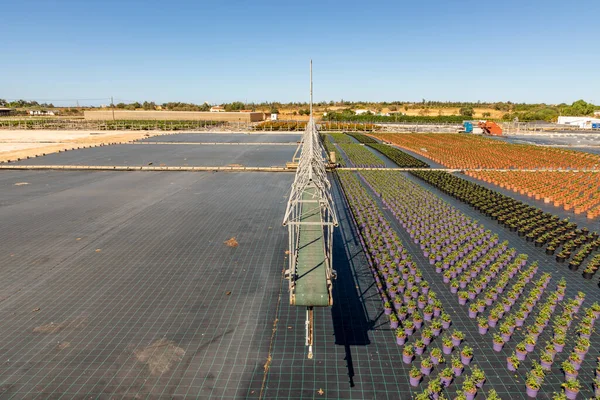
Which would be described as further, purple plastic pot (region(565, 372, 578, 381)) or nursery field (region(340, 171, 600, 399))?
nursery field (region(340, 171, 600, 399))

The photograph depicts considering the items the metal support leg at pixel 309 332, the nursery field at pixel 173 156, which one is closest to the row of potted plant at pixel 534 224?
the metal support leg at pixel 309 332

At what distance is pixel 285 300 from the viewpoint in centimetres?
1292

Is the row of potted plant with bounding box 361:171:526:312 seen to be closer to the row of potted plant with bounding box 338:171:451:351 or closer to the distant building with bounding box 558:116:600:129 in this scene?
the row of potted plant with bounding box 338:171:451:351

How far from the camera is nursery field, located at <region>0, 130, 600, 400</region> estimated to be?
9219 mm

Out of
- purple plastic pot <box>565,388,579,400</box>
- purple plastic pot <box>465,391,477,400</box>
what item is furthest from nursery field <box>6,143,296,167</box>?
purple plastic pot <box>565,388,579,400</box>

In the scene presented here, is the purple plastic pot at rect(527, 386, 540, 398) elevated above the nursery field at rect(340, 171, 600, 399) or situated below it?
below

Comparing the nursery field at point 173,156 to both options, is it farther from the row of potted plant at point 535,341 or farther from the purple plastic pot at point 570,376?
the purple plastic pot at point 570,376

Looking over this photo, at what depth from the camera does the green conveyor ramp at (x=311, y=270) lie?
9562 millimetres

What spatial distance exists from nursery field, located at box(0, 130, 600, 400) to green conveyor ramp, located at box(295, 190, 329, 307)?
1.92m

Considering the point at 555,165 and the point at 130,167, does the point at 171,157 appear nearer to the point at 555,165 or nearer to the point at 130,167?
the point at 130,167

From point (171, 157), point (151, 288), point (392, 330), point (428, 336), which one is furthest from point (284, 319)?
point (171, 157)

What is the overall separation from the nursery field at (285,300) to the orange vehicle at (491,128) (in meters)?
61.6

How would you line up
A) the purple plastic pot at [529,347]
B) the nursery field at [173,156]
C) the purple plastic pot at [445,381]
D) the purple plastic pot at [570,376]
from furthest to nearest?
the nursery field at [173,156] → the purple plastic pot at [529,347] → the purple plastic pot at [570,376] → the purple plastic pot at [445,381]

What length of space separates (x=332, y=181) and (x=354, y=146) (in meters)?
26.8
